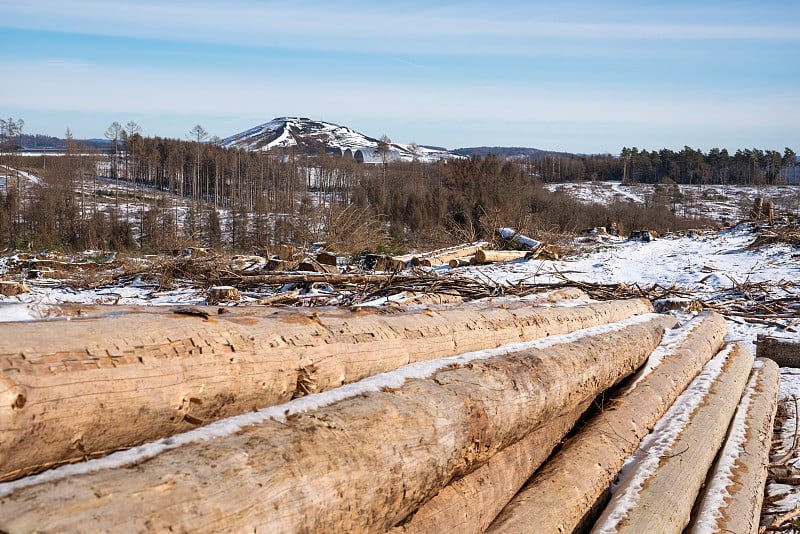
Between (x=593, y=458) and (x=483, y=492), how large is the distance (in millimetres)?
794

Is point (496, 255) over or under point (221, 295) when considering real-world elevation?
over

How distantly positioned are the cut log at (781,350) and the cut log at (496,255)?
8.25 m

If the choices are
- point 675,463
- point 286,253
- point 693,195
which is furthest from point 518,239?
point 693,195

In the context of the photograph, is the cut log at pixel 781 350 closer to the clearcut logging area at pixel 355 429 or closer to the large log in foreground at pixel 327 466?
the clearcut logging area at pixel 355 429

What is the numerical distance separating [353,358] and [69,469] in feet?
4.31

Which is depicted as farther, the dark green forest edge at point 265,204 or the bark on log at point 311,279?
the dark green forest edge at point 265,204

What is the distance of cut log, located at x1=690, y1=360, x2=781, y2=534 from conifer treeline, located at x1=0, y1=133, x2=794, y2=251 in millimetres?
11284

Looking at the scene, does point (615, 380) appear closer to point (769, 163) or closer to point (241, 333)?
point (241, 333)

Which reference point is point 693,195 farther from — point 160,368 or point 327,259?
point 160,368

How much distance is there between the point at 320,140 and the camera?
107 metres

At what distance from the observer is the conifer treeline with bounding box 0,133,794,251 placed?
2345 centimetres

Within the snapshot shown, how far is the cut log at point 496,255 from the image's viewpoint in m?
14.2

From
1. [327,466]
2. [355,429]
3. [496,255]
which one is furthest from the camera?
[496,255]

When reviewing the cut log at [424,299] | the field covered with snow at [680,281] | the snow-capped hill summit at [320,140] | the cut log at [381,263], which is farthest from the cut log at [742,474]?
the snow-capped hill summit at [320,140]
